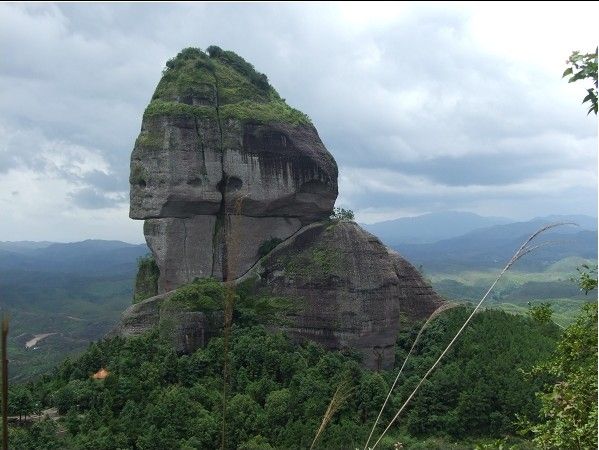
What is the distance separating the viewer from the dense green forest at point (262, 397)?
65.1ft

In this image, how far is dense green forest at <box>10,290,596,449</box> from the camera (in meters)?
19.8

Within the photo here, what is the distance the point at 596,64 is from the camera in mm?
4836

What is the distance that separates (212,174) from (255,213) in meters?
3.16

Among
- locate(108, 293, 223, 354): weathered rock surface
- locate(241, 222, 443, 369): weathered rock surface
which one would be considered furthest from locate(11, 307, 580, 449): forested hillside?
locate(241, 222, 443, 369): weathered rock surface

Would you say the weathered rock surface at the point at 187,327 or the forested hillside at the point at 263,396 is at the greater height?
the weathered rock surface at the point at 187,327

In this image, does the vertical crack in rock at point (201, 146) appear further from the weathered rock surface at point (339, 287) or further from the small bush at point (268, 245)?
the weathered rock surface at point (339, 287)

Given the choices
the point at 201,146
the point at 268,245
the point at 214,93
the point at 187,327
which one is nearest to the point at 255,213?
the point at 268,245

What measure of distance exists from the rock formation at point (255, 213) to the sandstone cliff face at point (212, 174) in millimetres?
55

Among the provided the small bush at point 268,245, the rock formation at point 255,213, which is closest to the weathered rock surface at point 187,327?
the rock formation at point 255,213

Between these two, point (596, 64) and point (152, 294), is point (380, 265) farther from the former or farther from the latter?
point (596, 64)

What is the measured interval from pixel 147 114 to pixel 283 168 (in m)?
7.81

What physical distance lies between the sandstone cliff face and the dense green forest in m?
3.77

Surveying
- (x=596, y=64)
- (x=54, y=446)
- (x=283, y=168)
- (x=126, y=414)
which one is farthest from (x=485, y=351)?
(x=596, y=64)

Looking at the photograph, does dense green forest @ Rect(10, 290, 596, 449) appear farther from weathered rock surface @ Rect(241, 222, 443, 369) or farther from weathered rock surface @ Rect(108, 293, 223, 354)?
weathered rock surface @ Rect(241, 222, 443, 369)
